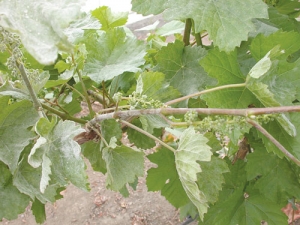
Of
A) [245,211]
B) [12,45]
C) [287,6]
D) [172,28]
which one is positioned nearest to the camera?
[12,45]

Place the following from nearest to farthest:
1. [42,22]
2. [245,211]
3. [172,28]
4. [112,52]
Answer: [42,22] < [112,52] < [245,211] < [172,28]

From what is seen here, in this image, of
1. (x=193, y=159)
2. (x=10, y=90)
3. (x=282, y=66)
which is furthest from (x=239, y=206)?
(x=10, y=90)

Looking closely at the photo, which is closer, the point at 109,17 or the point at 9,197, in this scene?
the point at 9,197

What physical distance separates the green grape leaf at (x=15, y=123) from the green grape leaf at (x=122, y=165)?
138mm

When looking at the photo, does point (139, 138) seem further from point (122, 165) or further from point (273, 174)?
point (273, 174)

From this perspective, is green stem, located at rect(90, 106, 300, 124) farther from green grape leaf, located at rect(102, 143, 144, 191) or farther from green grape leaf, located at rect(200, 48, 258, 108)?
green grape leaf, located at rect(200, 48, 258, 108)

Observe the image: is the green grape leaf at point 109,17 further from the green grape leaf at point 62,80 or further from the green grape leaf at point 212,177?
the green grape leaf at point 212,177

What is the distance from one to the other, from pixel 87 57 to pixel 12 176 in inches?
11.0

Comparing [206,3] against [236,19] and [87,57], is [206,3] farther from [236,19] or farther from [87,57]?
[87,57]

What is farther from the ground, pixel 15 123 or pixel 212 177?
pixel 15 123

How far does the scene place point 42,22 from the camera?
29 centimetres

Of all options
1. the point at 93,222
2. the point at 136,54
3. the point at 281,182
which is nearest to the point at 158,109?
the point at 136,54

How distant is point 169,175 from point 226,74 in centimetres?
34

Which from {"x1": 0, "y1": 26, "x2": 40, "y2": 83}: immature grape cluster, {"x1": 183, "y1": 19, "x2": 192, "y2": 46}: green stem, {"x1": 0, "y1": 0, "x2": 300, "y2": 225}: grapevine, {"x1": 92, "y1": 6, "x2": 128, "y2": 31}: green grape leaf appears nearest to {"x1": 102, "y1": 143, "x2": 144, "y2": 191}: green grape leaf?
{"x1": 0, "y1": 0, "x2": 300, "y2": 225}: grapevine
